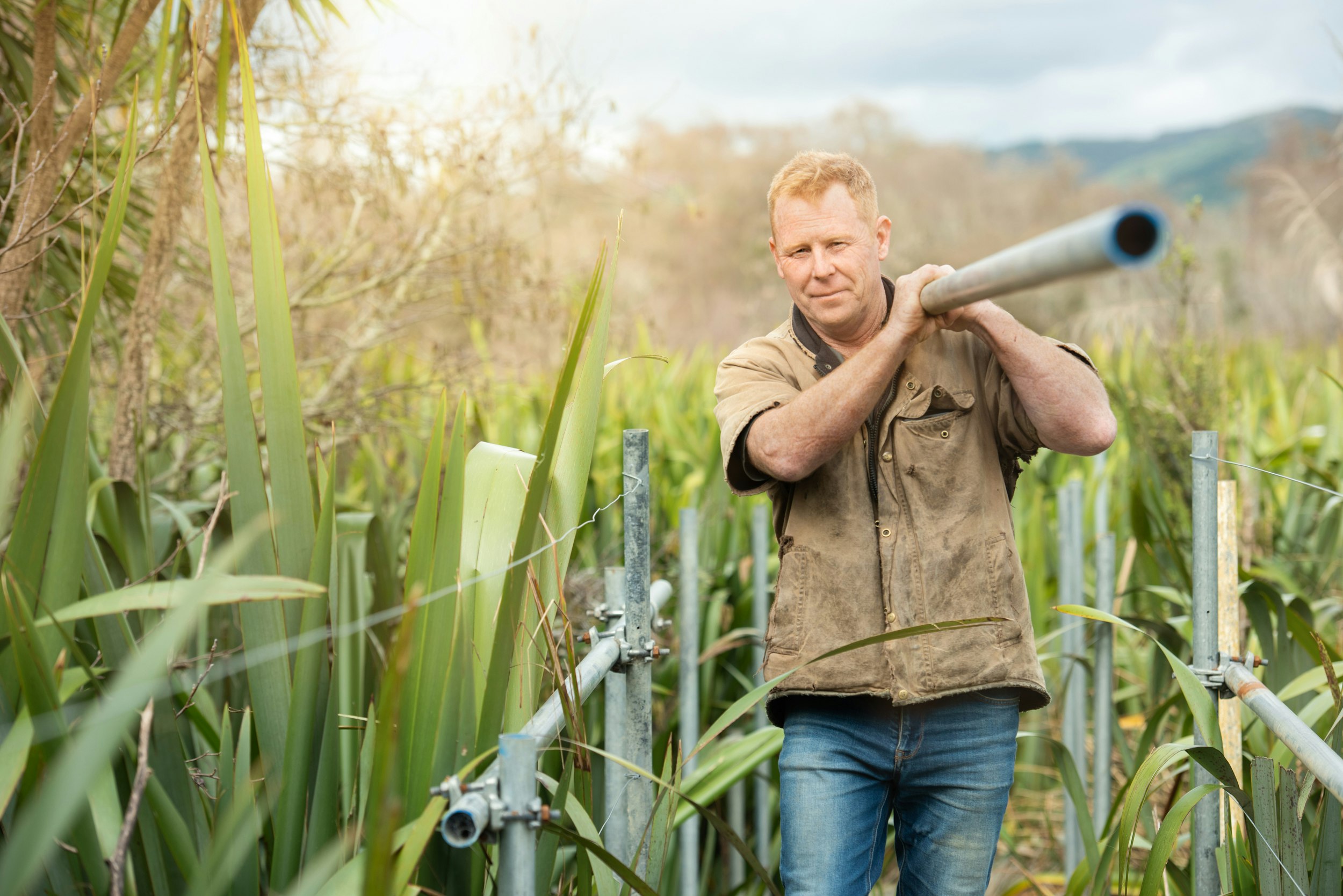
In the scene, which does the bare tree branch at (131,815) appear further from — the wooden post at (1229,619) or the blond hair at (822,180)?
the wooden post at (1229,619)

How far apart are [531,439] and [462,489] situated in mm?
3132

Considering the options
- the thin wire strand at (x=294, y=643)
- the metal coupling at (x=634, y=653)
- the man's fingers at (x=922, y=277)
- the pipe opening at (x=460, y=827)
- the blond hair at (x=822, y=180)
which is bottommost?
the pipe opening at (x=460, y=827)

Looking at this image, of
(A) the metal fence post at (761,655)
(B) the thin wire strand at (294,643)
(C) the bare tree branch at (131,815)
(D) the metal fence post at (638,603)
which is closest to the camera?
(C) the bare tree branch at (131,815)

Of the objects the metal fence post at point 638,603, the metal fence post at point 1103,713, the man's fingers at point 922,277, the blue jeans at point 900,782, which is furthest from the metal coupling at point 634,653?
the metal fence post at point 1103,713

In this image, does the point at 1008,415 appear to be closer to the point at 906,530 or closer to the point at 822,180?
the point at 906,530

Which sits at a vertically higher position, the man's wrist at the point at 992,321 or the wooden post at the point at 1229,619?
the man's wrist at the point at 992,321

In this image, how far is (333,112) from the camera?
3094 millimetres

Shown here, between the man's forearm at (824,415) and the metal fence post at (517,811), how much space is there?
2.17 ft

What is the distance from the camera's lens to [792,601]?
5.08ft

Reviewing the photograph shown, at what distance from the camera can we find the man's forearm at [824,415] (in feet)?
4.17

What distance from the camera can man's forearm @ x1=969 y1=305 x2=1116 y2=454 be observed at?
1.33 meters

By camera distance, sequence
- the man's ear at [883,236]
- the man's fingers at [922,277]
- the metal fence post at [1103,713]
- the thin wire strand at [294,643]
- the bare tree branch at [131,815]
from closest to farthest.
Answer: the bare tree branch at [131,815] → the thin wire strand at [294,643] → the man's fingers at [922,277] → the man's ear at [883,236] → the metal fence post at [1103,713]

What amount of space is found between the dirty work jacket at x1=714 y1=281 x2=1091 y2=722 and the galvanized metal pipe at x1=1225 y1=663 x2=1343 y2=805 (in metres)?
0.29

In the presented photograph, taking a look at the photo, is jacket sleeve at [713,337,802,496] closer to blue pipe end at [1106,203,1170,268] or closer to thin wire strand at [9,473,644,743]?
thin wire strand at [9,473,644,743]
